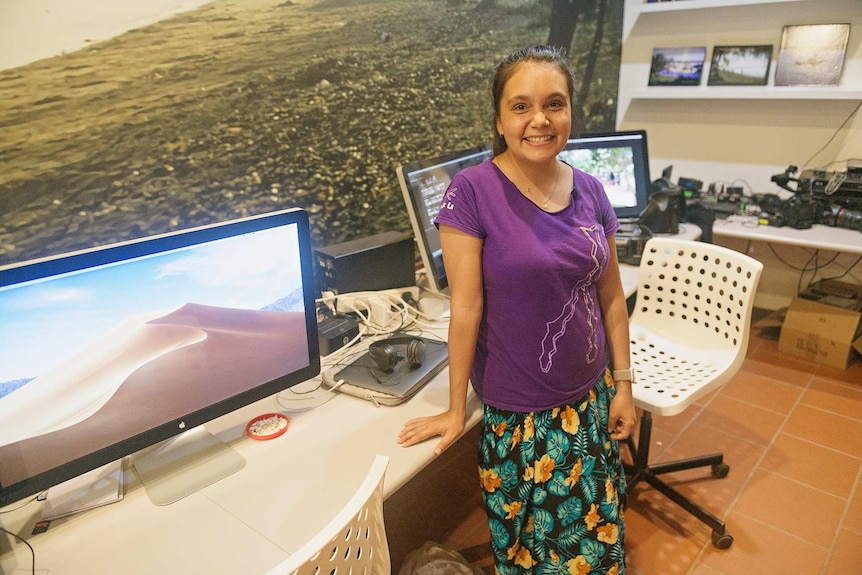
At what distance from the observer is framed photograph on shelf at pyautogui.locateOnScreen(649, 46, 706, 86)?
3.30 metres

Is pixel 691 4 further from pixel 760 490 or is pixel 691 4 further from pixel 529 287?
pixel 529 287

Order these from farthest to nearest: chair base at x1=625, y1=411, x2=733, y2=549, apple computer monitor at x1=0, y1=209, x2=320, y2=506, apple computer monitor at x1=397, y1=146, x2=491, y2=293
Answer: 1. chair base at x1=625, y1=411, x2=733, y2=549
2. apple computer monitor at x1=397, y1=146, x2=491, y2=293
3. apple computer monitor at x1=0, y1=209, x2=320, y2=506

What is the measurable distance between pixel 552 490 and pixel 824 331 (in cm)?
239

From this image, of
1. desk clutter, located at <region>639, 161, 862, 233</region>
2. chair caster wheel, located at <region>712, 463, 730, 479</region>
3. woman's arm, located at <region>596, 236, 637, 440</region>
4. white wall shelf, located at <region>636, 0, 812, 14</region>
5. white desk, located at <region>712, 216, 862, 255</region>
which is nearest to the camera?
woman's arm, located at <region>596, 236, 637, 440</region>

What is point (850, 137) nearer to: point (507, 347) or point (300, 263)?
point (507, 347)

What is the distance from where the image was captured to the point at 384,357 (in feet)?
5.01

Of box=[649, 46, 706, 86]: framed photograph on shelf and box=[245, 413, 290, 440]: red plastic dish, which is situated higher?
box=[649, 46, 706, 86]: framed photograph on shelf

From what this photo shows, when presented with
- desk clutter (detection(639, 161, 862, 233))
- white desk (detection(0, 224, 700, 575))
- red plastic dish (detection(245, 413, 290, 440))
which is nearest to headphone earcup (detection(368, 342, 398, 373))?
white desk (detection(0, 224, 700, 575))

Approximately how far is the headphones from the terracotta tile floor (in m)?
0.78

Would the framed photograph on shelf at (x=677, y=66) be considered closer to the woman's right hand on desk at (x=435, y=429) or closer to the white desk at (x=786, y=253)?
the white desk at (x=786, y=253)

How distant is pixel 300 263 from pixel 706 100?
3.01 metres

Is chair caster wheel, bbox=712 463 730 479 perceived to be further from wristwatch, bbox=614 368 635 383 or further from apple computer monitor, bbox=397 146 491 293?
apple computer monitor, bbox=397 146 491 293

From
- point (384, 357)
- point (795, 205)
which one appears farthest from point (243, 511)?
point (795, 205)

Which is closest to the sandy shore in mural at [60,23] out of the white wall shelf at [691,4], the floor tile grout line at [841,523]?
the floor tile grout line at [841,523]
